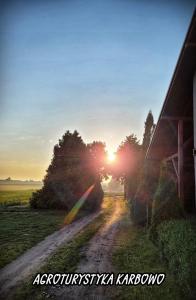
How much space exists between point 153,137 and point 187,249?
362 inches

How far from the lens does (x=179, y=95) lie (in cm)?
1066

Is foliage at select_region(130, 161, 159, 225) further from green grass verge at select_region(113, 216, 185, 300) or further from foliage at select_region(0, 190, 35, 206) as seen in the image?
foliage at select_region(0, 190, 35, 206)

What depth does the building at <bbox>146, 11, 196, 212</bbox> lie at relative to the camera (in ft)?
27.6

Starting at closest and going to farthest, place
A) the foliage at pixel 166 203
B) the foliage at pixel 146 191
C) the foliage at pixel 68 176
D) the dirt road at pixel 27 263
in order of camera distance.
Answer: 1. the dirt road at pixel 27 263
2. the foliage at pixel 166 203
3. the foliage at pixel 146 191
4. the foliage at pixel 68 176

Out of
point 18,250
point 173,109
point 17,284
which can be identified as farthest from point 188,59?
point 18,250

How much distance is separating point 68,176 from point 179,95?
26.4m

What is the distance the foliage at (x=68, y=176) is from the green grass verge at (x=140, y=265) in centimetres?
1928

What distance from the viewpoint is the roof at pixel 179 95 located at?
7949 millimetres

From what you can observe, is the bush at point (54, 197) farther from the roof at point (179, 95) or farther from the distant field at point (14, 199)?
the roof at point (179, 95)

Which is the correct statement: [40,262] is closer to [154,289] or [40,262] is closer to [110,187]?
[154,289]

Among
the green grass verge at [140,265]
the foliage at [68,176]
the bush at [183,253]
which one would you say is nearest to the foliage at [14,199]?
the foliage at [68,176]

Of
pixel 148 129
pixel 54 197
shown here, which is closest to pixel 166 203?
pixel 54 197

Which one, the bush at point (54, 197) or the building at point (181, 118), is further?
the bush at point (54, 197)

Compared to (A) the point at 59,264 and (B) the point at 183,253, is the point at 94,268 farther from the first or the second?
(B) the point at 183,253
